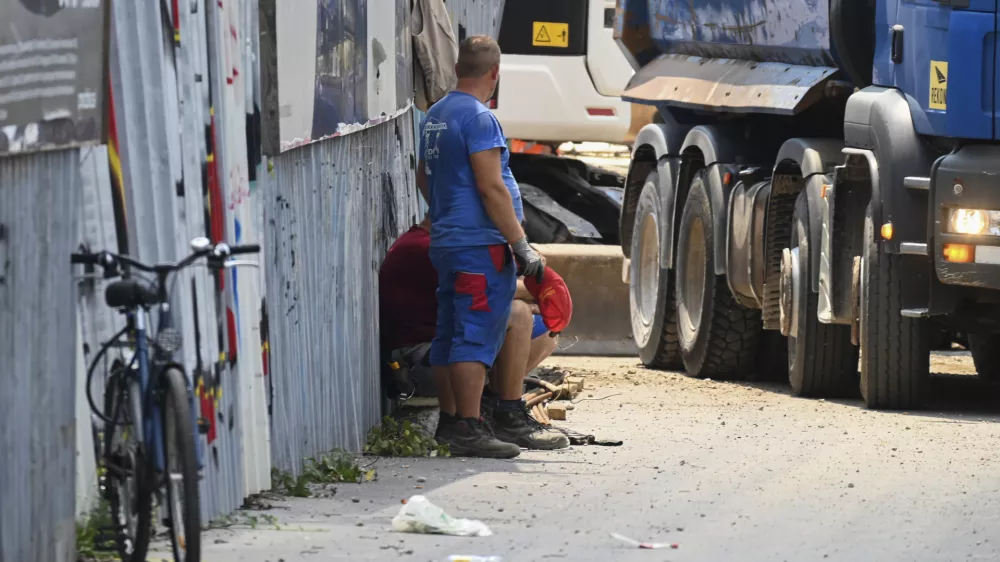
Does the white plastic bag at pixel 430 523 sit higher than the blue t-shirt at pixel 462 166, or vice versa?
the blue t-shirt at pixel 462 166

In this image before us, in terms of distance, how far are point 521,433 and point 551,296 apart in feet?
2.02

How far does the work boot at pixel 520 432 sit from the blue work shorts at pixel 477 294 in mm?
455

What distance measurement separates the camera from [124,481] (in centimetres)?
579

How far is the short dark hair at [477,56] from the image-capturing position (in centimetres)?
904

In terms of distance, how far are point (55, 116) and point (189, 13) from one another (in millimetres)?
1018

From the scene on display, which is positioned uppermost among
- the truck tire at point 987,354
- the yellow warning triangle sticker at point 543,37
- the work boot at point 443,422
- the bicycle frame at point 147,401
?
the yellow warning triangle sticker at point 543,37

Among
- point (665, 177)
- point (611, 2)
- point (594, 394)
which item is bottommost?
point (594, 394)

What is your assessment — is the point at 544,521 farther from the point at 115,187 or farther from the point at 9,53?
the point at 9,53

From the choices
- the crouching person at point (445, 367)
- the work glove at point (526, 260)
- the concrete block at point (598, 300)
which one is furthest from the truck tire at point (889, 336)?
the concrete block at point (598, 300)

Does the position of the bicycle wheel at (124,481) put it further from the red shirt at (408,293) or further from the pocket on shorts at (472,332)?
the red shirt at (408,293)

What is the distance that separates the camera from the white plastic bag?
22.4 feet

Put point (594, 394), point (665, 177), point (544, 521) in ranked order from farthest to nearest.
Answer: point (665, 177)
point (594, 394)
point (544, 521)

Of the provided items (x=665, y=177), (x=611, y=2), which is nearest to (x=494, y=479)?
(x=665, y=177)

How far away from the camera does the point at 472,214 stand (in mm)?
8992
